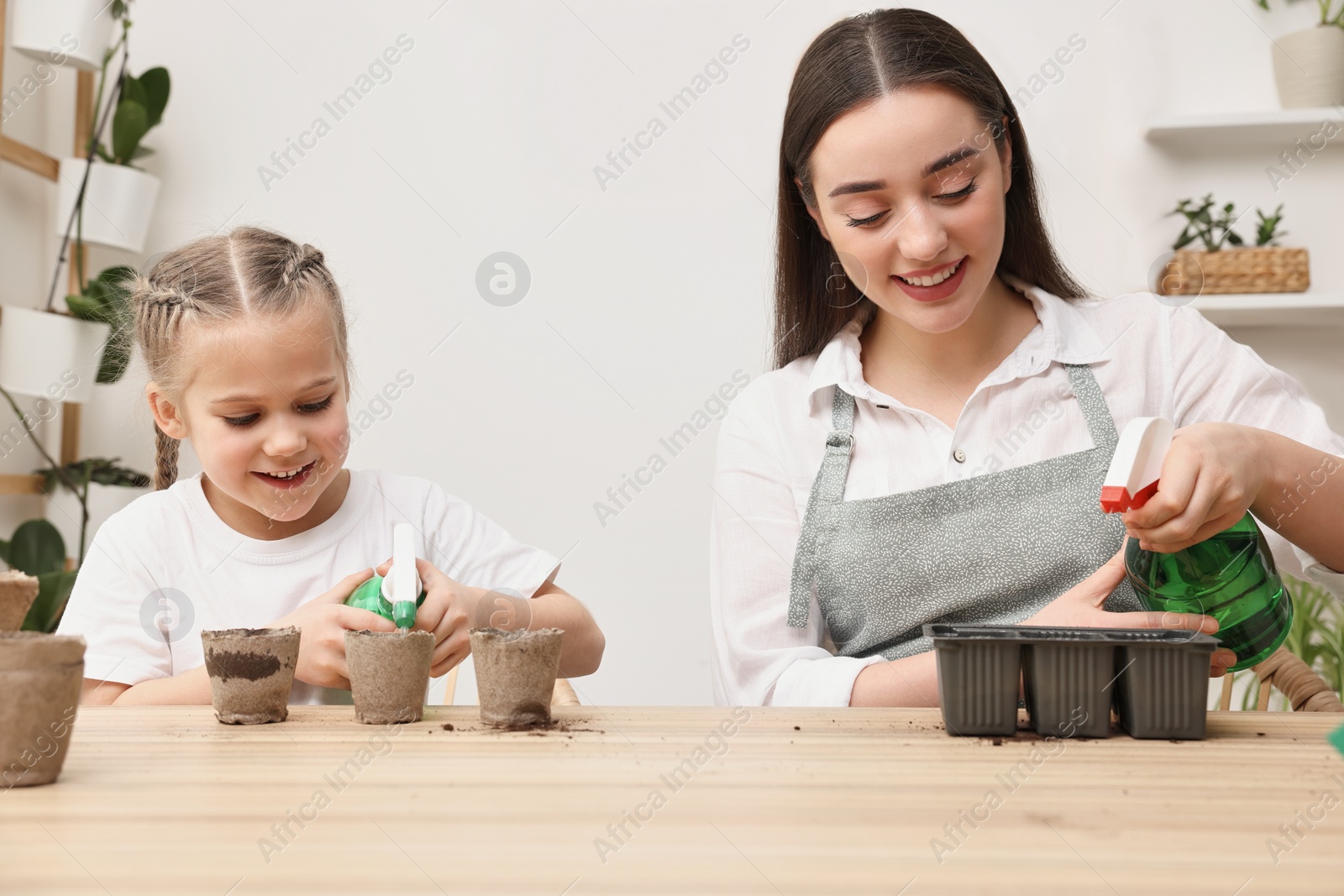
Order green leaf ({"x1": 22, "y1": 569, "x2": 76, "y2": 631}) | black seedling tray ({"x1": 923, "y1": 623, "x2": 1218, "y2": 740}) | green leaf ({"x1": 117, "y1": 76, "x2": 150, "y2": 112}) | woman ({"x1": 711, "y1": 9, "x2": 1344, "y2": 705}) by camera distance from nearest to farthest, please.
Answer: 1. black seedling tray ({"x1": 923, "y1": 623, "x2": 1218, "y2": 740})
2. woman ({"x1": 711, "y1": 9, "x2": 1344, "y2": 705})
3. green leaf ({"x1": 22, "y1": 569, "x2": 76, "y2": 631})
4. green leaf ({"x1": 117, "y1": 76, "x2": 150, "y2": 112})

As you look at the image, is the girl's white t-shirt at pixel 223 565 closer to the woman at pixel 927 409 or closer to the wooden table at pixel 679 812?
the woman at pixel 927 409

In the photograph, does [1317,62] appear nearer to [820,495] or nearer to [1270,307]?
[1270,307]

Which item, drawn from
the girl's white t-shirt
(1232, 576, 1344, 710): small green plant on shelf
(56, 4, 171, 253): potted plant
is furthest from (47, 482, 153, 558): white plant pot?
(1232, 576, 1344, 710): small green plant on shelf

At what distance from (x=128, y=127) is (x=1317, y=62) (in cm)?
230

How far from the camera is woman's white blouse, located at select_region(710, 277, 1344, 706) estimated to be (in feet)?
4.19

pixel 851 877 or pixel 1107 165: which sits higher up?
pixel 1107 165

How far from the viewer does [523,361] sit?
7.34ft

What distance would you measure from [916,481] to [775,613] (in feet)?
0.77

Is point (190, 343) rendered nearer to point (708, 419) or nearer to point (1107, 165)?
point (708, 419)

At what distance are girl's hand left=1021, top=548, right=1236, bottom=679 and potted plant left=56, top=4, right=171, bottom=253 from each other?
1919mm

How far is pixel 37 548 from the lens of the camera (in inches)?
82.2

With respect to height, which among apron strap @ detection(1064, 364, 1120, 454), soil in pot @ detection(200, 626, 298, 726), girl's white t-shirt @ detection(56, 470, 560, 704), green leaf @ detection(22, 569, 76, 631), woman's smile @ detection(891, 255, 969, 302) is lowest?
green leaf @ detection(22, 569, 76, 631)

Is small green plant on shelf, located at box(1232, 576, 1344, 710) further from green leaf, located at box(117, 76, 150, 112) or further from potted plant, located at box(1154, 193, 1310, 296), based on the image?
green leaf, located at box(117, 76, 150, 112)

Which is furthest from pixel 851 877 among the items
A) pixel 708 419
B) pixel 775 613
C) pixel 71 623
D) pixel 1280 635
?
pixel 708 419
